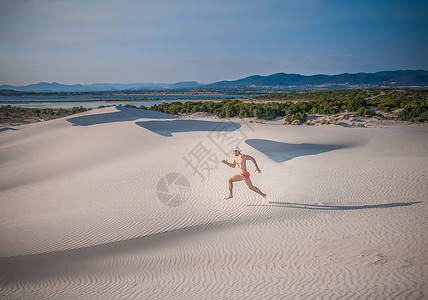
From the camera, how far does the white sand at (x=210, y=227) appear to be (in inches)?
161

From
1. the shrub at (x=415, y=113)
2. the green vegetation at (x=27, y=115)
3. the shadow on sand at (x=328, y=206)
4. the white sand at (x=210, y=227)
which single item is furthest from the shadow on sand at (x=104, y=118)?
the shrub at (x=415, y=113)

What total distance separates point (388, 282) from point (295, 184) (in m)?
5.53

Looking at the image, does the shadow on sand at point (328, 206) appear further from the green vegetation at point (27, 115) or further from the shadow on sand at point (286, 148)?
the green vegetation at point (27, 115)

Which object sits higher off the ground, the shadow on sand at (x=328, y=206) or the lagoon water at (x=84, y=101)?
the lagoon water at (x=84, y=101)

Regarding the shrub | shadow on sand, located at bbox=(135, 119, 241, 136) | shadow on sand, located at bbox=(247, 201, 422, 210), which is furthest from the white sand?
the shrub

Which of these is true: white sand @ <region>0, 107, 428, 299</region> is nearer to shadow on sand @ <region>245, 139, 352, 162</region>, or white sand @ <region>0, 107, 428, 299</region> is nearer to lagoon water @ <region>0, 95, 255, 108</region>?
shadow on sand @ <region>245, 139, 352, 162</region>

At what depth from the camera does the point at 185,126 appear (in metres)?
21.0

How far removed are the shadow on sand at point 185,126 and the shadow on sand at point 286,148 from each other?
17.9ft

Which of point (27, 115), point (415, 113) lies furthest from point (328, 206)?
point (27, 115)
